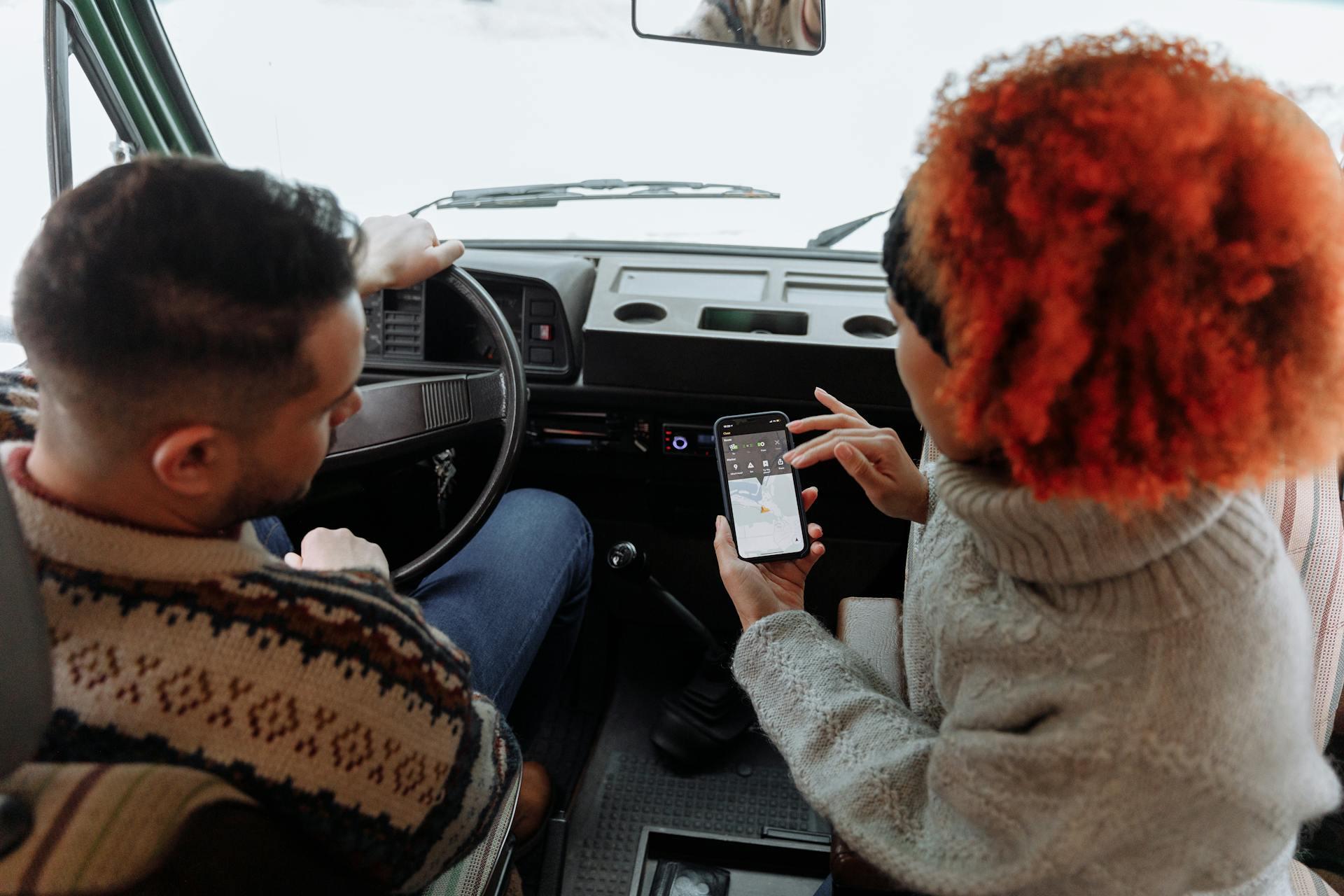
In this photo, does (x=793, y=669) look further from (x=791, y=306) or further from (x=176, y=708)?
(x=791, y=306)

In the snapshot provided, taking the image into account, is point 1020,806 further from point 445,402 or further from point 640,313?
point 640,313

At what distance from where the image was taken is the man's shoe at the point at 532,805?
5.54ft

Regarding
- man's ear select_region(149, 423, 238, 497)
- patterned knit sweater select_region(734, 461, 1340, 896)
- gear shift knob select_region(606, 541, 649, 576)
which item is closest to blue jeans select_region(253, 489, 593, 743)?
gear shift knob select_region(606, 541, 649, 576)

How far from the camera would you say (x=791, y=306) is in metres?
1.78

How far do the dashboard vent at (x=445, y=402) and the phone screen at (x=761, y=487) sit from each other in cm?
43

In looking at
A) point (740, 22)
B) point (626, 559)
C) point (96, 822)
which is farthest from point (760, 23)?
point (96, 822)

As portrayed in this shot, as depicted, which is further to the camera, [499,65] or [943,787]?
[499,65]

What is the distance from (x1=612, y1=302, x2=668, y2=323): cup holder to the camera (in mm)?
1804

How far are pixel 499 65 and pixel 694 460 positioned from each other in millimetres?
1024

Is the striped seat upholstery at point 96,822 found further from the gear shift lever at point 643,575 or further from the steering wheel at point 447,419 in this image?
the gear shift lever at point 643,575

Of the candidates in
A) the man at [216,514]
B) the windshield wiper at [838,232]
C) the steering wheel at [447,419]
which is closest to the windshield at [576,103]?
the windshield wiper at [838,232]

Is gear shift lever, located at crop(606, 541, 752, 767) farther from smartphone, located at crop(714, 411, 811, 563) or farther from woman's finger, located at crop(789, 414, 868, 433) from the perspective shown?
woman's finger, located at crop(789, 414, 868, 433)

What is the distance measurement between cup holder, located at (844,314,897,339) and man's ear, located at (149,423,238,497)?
1282 mm

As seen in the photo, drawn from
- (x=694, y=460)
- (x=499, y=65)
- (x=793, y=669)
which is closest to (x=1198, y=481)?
(x=793, y=669)
